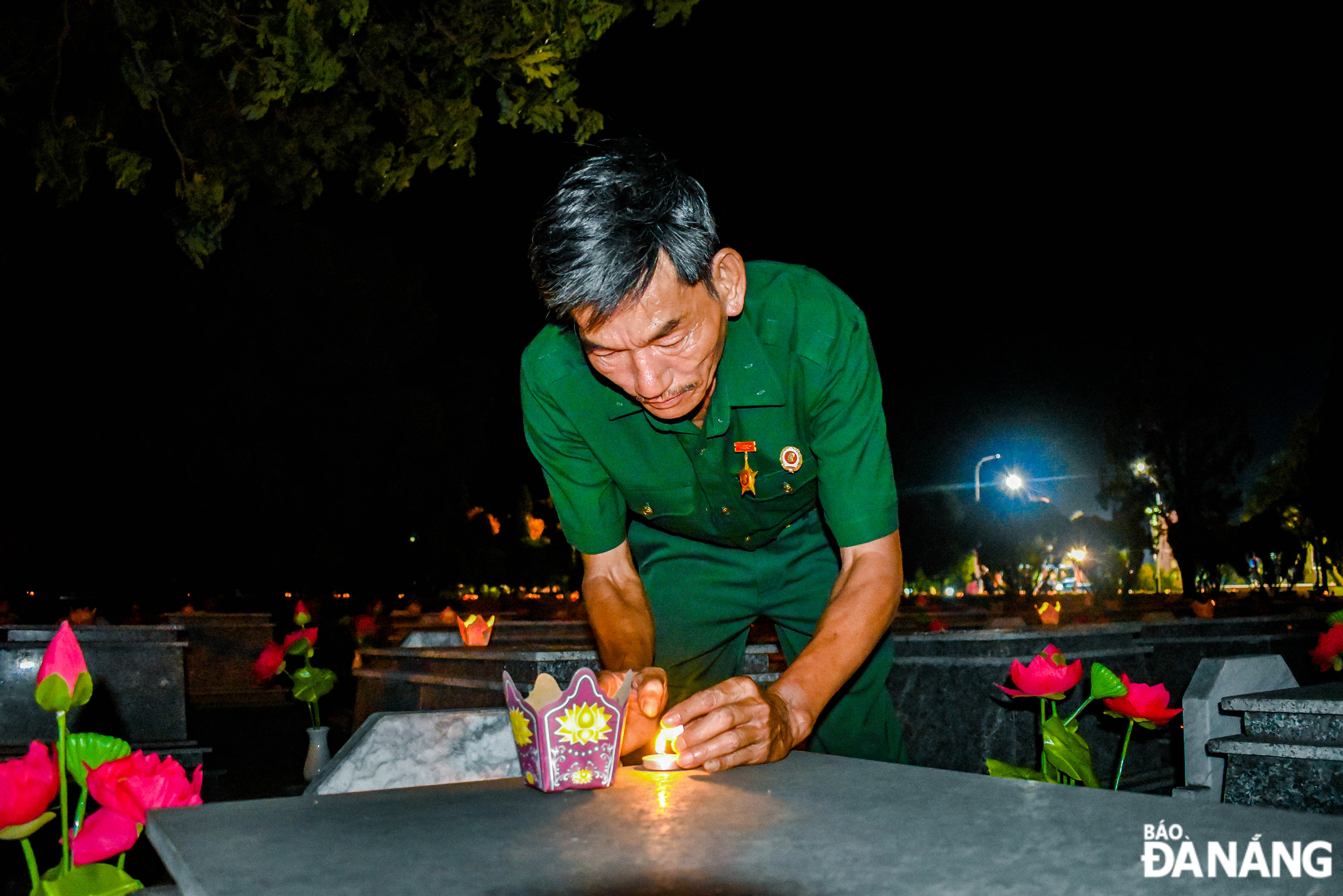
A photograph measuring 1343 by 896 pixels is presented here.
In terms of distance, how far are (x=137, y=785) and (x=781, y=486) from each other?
6.03 ft

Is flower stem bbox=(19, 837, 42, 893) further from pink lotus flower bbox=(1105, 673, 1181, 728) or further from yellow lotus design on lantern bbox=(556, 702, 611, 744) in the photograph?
pink lotus flower bbox=(1105, 673, 1181, 728)

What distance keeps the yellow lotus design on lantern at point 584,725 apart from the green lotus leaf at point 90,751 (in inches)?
30.3

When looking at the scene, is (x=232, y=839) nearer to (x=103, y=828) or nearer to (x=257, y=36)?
(x=103, y=828)

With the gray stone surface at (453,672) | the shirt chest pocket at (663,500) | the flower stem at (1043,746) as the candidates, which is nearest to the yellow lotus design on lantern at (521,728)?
the shirt chest pocket at (663,500)

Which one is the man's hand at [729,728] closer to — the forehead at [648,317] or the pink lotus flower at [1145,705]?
the forehead at [648,317]

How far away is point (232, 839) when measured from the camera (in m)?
1.45

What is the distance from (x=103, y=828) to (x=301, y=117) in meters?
5.21

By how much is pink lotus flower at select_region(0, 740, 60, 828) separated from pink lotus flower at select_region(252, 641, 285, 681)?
14.6 feet

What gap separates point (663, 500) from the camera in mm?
3180

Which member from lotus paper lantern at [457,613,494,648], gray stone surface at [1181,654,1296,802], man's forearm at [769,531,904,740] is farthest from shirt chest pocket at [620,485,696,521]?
lotus paper lantern at [457,613,494,648]

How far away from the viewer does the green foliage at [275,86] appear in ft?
18.0

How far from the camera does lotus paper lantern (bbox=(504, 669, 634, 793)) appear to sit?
1886 mm

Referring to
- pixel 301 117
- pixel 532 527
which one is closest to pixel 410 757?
pixel 301 117

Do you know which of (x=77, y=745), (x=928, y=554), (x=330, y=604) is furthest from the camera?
(x=928, y=554)
